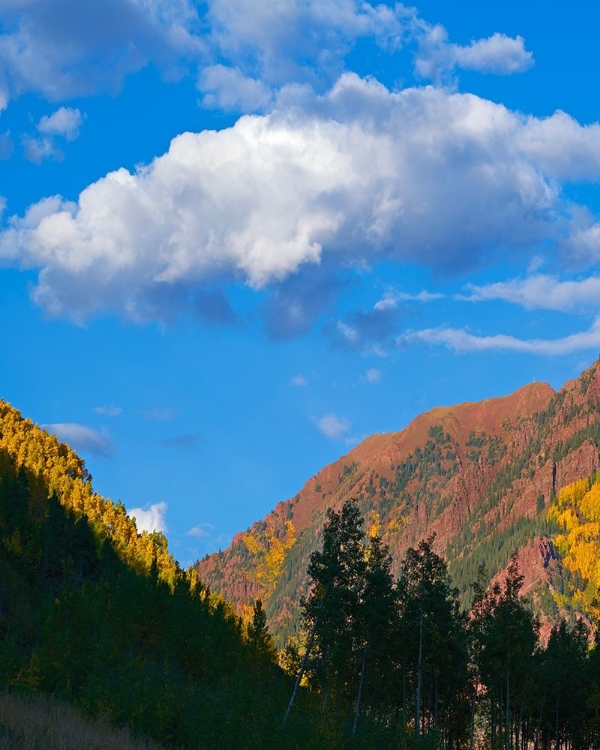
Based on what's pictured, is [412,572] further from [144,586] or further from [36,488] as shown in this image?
[36,488]

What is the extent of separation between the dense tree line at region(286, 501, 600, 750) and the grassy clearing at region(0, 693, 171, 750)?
26.5 meters

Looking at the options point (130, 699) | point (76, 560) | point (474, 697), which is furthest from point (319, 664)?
point (76, 560)

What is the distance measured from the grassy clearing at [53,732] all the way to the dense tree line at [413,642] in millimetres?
26490

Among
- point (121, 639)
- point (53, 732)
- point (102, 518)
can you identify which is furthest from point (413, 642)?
point (102, 518)

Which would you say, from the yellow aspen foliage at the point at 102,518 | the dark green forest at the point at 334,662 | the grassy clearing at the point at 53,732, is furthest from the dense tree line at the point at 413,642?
the yellow aspen foliage at the point at 102,518

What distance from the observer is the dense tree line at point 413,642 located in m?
56.3

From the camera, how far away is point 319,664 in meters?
54.6

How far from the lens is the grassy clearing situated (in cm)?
1986

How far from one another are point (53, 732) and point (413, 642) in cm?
4436

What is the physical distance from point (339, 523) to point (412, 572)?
858cm

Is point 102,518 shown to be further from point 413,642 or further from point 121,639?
point 413,642

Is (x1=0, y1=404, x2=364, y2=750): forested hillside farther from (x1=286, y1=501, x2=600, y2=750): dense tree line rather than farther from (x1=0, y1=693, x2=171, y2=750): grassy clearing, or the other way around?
(x1=286, y1=501, x2=600, y2=750): dense tree line

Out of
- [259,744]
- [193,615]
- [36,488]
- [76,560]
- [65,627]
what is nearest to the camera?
[259,744]

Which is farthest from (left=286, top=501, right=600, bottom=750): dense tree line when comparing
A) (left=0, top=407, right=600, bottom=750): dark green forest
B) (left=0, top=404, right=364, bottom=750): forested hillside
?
(left=0, top=404, right=364, bottom=750): forested hillside
